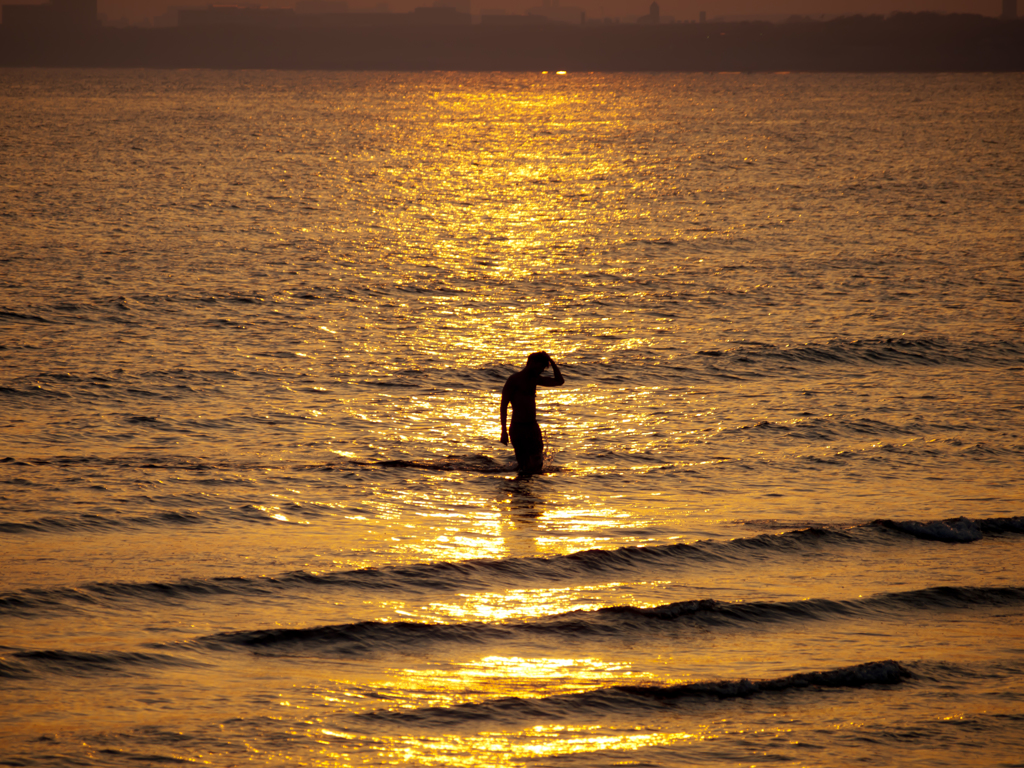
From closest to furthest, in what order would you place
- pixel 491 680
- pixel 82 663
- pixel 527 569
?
pixel 491 680 → pixel 82 663 → pixel 527 569

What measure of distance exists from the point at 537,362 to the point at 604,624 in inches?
200

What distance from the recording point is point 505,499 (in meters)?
13.5

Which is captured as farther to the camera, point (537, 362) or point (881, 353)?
point (881, 353)

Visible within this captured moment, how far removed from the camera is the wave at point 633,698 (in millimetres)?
7914

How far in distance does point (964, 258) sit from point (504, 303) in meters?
15.9

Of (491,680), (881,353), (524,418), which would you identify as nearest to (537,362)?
(524,418)

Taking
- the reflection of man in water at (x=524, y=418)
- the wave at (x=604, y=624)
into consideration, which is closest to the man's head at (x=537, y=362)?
the reflection of man in water at (x=524, y=418)

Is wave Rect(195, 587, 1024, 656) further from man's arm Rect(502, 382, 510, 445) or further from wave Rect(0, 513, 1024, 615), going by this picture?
man's arm Rect(502, 382, 510, 445)

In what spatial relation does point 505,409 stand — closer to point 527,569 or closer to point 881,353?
point 527,569

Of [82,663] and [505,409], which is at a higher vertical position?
[505,409]

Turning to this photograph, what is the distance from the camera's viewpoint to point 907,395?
19062mm

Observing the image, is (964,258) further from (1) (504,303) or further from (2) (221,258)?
(2) (221,258)

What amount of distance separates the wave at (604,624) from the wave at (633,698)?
110 cm

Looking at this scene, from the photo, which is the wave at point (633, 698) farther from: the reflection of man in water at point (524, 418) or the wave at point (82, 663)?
the reflection of man in water at point (524, 418)
